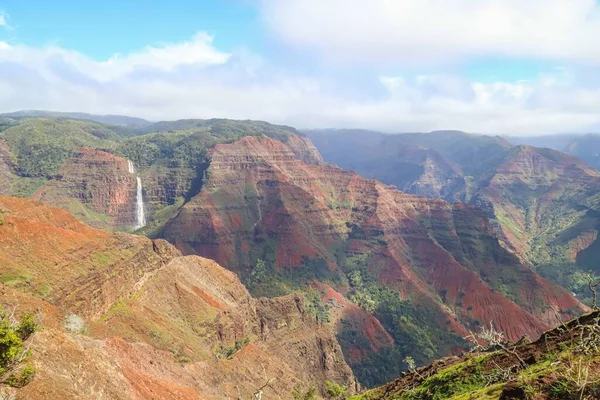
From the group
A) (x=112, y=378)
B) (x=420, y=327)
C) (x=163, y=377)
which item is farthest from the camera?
(x=420, y=327)

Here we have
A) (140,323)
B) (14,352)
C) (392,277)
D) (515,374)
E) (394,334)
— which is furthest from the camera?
(392,277)

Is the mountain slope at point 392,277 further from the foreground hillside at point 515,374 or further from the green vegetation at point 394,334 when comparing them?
the foreground hillside at point 515,374

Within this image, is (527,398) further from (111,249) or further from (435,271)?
(435,271)

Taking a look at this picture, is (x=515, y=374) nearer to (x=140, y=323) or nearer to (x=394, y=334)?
(x=140, y=323)

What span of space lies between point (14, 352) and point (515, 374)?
111ft

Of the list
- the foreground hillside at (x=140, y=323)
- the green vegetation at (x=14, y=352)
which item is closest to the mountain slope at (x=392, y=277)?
the foreground hillside at (x=140, y=323)

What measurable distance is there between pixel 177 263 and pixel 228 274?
1552cm

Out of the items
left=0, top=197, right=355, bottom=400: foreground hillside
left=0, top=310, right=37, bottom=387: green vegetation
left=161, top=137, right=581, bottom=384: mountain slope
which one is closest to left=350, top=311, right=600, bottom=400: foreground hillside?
left=0, top=197, right=355, bottom=400: foreground hillside

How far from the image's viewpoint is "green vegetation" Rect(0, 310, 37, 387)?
31.4m

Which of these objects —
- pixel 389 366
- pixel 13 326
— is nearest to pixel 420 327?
pixel 389 366

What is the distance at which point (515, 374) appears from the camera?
29.1m

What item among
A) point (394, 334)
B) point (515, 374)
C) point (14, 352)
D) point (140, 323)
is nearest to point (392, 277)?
point (394, 334)

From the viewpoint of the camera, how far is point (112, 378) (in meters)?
47.2

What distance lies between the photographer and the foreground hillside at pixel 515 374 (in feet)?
68.1
